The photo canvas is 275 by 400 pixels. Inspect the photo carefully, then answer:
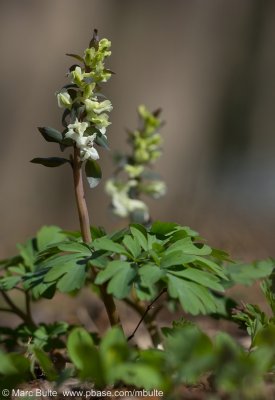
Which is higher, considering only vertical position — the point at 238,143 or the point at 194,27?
the point at 194,27

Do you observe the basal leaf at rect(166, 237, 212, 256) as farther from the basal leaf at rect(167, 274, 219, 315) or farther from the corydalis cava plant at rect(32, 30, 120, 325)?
the corydalis cava plant at rect(32, 30, 120, 325)

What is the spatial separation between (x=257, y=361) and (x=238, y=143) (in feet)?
13.3

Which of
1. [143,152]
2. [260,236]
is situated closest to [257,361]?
[143,152]

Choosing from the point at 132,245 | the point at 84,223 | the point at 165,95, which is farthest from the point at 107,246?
the point at 165,95

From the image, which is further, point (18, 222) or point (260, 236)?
point (18, 222)

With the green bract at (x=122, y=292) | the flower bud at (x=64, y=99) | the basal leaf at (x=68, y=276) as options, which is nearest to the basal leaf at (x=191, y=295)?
the green bract at (x=122, y=292)

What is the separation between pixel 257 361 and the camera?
897mm

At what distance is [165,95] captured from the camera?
181 inches

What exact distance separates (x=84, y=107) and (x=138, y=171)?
0.69 m

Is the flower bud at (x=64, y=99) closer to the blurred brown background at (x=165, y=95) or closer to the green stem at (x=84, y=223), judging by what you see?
the green stem at (x=84, y=223)

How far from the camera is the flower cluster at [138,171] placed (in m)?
2.09

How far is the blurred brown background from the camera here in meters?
4.36

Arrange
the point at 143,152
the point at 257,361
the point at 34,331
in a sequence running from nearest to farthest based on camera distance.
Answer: the point at 257,361 < the point at 34,331 < the point at 143,152

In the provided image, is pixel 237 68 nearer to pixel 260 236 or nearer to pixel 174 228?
pixel 260 236
